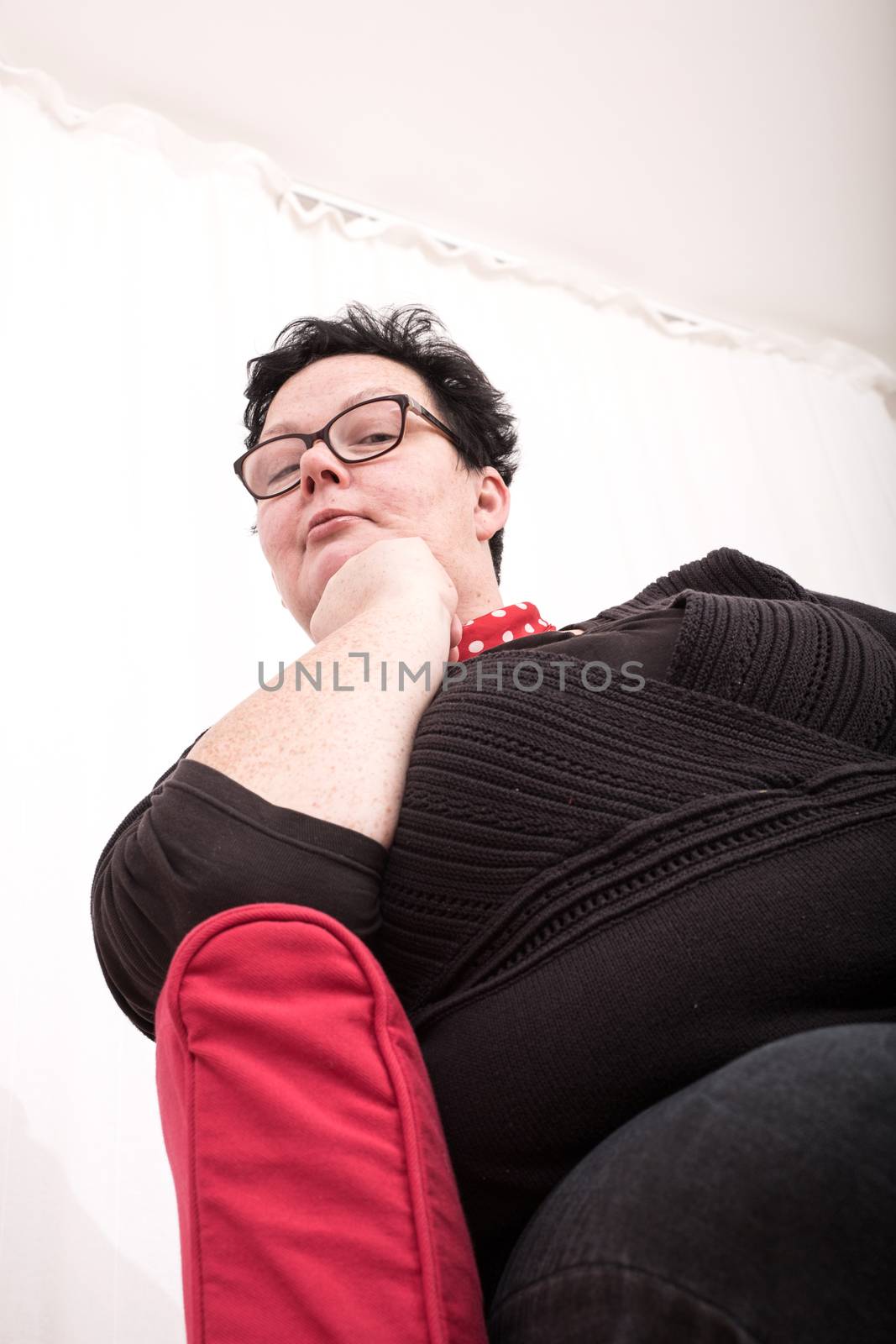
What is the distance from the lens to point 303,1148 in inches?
16.0

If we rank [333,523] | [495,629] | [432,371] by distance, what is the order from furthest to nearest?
[432,371]
[333,523]
[495,629]

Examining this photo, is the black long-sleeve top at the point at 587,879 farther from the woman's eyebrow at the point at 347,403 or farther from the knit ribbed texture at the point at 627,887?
the woman's eyebrow at the point at 347,403

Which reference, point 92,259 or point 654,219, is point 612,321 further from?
point 92,259

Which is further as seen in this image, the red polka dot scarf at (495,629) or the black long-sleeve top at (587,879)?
the red polka dot scarf at (495,629)

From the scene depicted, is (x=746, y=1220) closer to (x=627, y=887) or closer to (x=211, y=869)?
(x=627, y=887)

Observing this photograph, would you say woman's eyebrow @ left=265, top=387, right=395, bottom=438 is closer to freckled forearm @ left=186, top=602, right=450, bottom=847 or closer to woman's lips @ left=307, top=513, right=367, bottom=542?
woman's lips @ left=307, top=513, right=367, bottom=542

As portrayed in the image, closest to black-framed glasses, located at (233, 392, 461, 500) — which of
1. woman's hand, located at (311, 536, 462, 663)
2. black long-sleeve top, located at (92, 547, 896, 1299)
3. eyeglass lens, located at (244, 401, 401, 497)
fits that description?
eyeglass lens, located at (244, 401, 401, 497)

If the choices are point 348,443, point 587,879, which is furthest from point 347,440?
point 587,879

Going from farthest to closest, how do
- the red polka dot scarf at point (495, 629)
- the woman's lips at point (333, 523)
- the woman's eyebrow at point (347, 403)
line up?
the woman's eyebrow at point (347, 403), the woman's lips at point (333, 523), the red polka dot scarf at point (495, 629)

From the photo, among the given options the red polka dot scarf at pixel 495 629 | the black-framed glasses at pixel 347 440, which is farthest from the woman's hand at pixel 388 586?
the black-framed glasses at pixel 347 440

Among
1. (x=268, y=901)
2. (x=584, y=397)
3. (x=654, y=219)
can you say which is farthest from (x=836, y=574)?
(x=268, y=901)

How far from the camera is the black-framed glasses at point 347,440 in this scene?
1085 millimetres

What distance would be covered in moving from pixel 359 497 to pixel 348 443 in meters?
0.10

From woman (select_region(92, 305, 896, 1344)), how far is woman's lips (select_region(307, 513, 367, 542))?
33 centimetres
